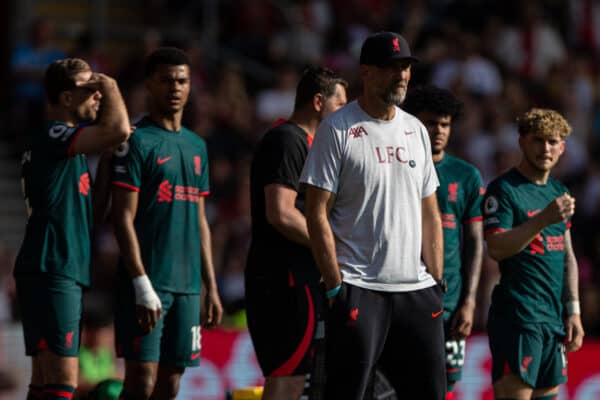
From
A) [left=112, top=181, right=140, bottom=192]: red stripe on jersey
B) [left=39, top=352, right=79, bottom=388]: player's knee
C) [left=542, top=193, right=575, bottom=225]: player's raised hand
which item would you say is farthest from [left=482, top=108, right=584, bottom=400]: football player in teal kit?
[left=39, top=352, right=79, bottom=388]: player's knee

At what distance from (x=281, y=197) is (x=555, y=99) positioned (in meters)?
10.2

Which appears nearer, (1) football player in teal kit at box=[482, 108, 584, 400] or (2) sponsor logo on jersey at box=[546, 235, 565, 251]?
(1) football player in teal kit at box=[482, 108, 584, 400]

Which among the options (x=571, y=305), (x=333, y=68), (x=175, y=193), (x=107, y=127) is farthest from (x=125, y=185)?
(x=333, y=68)

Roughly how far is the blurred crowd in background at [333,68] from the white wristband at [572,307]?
4.93 m

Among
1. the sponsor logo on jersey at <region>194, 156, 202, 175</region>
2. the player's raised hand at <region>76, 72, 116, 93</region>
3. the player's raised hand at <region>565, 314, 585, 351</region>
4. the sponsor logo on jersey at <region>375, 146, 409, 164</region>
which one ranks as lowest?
the player's raised hand at <region>565, 314, 585, 351</region>

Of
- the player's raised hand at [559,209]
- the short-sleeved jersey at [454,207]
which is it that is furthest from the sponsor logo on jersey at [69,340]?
the player's raised hand at [559,209]

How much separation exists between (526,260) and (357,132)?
226 centimetres

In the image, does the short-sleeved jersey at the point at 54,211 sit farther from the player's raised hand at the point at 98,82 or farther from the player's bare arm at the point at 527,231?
the player's bare arm at the point at 527,231

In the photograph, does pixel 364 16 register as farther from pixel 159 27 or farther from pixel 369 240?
pixel 369 240

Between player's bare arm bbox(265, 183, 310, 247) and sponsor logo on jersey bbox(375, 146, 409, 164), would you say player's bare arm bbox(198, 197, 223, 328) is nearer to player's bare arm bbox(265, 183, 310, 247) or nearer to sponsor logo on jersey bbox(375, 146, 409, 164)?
player's bare arm bbox(265, 183, 310, 247)

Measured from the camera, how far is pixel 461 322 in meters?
8.63

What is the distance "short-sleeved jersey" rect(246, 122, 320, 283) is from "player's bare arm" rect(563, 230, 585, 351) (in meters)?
1.84

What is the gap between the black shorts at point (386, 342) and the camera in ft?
22.0

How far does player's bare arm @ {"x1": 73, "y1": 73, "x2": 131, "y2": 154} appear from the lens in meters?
7.31
